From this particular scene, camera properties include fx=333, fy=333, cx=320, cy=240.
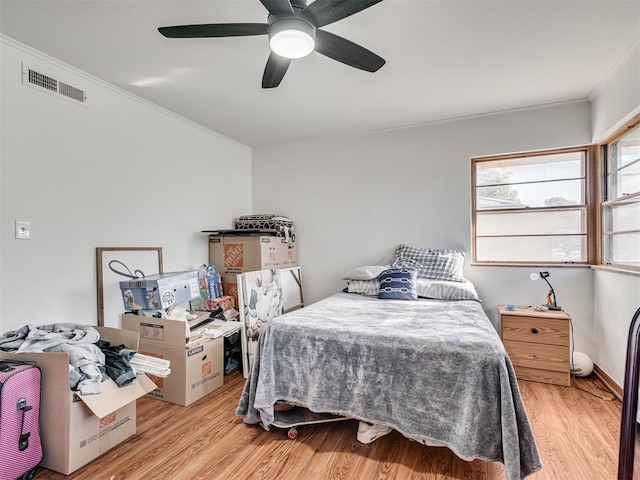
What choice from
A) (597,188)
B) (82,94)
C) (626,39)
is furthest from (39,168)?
(597,188)

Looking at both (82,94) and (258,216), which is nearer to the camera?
(82,94)

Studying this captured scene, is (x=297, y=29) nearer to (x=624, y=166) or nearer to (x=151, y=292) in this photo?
(x=151, y=292)

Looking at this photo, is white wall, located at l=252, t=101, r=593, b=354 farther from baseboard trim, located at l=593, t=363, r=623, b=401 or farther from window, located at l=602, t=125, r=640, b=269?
window, located at l=602, t=125, r=640, b=269

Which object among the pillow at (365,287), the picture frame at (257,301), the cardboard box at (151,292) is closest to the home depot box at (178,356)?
the cardboard box at (151,292)

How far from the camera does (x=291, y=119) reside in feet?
11.6

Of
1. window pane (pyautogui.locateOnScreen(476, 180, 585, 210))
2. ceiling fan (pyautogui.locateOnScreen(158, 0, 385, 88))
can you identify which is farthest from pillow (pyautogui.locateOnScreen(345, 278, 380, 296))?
ceiling fan (pyautogui.locateOnScreen(158, 0, 385, 88))

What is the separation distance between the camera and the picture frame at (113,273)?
2623mm

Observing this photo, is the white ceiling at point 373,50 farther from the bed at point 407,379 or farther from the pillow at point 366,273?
the bed at point 407,379

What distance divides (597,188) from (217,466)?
377 centimetres

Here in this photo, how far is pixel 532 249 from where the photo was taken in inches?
132

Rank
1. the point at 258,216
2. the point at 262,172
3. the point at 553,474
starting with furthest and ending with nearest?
the point at 262,172 < the point at 258,216 < the point at 553,474

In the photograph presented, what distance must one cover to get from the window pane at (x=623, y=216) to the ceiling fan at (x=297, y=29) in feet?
7.47

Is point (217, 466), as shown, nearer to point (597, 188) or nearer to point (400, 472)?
point (400, 472)

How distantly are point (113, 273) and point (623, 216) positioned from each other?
418 cm
